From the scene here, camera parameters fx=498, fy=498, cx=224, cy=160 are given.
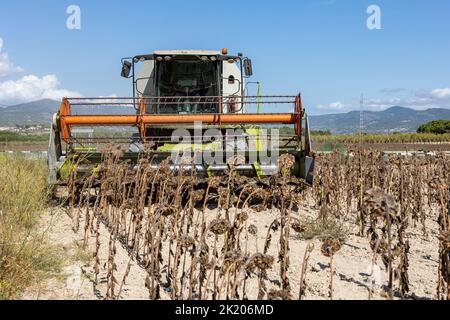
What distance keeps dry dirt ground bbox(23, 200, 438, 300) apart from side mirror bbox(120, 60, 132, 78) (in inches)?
149

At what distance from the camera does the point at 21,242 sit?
481cm

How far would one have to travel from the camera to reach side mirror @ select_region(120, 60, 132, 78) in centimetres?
945

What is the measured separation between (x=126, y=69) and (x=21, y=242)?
17.4 feet

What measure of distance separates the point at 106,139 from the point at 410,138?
1593 inches

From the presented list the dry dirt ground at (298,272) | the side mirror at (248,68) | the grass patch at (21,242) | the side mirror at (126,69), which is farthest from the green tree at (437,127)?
the grass patch at (21,242)

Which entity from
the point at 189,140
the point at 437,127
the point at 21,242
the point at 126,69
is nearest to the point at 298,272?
the point at 21,242

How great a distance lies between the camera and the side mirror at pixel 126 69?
9.45 meters

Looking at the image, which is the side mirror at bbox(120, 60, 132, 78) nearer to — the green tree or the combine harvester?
the combine harvester

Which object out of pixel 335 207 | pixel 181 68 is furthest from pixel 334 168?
pixel 181 68

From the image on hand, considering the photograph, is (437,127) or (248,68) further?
(437,127)

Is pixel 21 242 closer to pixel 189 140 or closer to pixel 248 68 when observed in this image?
pixel 189 140

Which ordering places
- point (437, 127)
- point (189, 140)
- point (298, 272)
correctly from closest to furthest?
point (298, 272), point (189, 140), point (437, 127)

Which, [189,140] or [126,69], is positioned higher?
[126,69]
